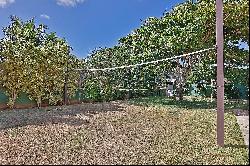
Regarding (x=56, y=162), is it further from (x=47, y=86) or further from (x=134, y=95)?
(x=134, y=95)

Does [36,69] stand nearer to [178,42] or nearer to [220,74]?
[178,42]

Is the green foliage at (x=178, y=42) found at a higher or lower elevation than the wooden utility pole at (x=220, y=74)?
higher

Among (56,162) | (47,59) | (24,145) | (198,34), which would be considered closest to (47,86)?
(47,59)

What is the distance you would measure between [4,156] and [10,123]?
15.2 feet

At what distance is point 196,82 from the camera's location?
34.6 metres

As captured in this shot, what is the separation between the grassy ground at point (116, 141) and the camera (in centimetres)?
732

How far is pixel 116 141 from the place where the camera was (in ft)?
29.4

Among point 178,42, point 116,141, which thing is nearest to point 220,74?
point 116,141

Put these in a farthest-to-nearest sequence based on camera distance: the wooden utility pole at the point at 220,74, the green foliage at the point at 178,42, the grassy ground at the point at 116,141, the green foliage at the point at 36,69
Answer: the green foliage at the point at 178,42
the green foliage at the point at 36,69
the wooden utility pole at the point at 220,74
the grassy ground at the point at 116,141

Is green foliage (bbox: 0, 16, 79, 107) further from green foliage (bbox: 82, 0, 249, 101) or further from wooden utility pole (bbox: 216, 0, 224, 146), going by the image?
wooden utility pole (bbox: 216, 0, 224, 146)

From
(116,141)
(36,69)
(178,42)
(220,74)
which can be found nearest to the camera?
(220,74)

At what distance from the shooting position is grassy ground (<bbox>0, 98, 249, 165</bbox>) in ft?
24.0

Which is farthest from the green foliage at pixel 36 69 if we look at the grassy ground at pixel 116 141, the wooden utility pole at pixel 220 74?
the wooden utility pole at pixel 220 74

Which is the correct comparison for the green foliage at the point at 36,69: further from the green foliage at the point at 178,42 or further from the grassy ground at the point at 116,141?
the green foliage at the point at 178,42
